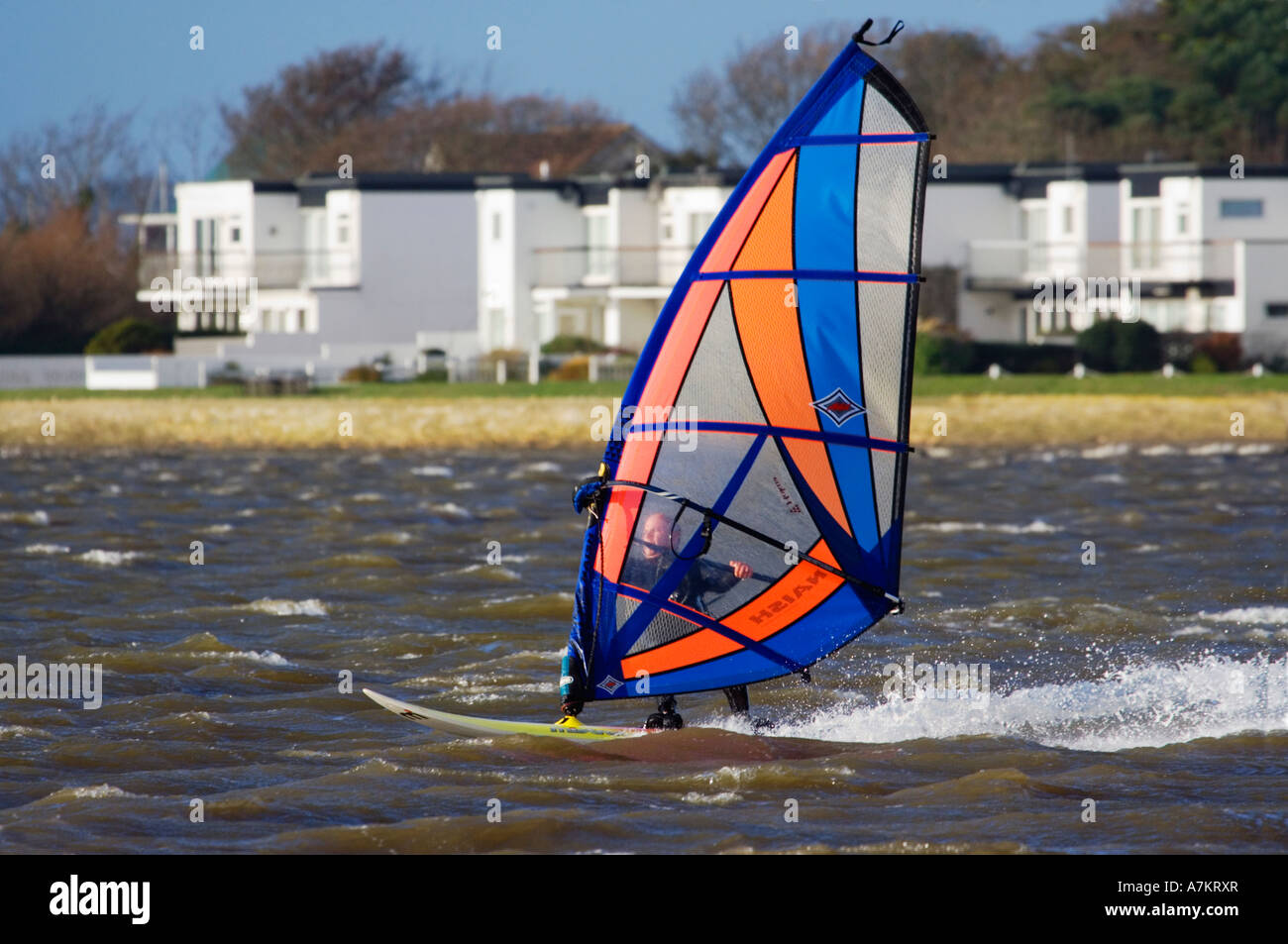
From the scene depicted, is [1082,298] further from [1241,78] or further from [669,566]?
[669,566]

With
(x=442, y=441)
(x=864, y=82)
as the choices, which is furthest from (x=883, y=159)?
(x=442, y=441)

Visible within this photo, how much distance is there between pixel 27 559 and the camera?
17406mm

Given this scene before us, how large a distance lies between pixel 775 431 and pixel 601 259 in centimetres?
4012

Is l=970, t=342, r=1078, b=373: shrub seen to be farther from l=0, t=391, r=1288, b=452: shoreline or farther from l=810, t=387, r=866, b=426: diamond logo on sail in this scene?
l=810, t=387, r=866, b=426: diamond logo on sail

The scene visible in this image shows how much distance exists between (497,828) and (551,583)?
815 cm

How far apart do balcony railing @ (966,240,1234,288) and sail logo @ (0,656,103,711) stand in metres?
37.0

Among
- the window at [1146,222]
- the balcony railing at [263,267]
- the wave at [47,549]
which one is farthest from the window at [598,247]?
the wave at [47,549]

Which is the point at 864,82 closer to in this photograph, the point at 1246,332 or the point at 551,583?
the point at 551,583

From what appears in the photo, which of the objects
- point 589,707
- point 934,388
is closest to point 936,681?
point 589,707

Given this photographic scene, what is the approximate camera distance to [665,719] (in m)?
9.16

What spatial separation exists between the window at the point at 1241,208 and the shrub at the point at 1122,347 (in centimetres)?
720

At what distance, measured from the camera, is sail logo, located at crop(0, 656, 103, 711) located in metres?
10.8
